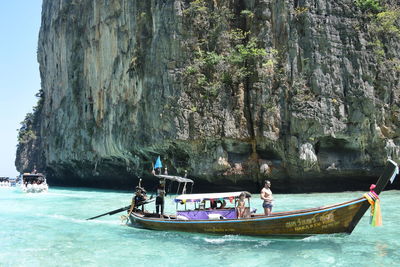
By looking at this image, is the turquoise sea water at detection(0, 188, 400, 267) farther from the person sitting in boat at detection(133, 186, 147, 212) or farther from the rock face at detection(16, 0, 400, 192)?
the rock face at detection(16, 0, 400, 192)

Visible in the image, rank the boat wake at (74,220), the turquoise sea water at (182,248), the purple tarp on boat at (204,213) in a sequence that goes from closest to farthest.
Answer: the turquoise sea water at (182,248) < the purple tarp on boat at (204,213) < the boat wake at (74,220)

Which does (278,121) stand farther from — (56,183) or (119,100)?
(56,183)

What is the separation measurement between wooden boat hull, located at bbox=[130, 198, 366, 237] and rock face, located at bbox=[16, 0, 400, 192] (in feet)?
44.5

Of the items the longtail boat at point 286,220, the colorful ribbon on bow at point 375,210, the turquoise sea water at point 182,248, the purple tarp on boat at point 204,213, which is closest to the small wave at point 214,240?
the turquoise sea water at point 182,248

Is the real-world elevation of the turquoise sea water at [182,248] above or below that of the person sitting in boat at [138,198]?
below

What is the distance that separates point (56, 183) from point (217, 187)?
37331 mm

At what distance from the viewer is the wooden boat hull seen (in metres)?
11.3

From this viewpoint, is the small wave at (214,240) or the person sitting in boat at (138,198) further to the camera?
the person sitting in boat at (138,198)

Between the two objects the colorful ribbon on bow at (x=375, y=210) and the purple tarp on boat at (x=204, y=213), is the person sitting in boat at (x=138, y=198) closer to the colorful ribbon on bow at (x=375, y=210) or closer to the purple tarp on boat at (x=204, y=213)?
the purple tarp on boat at (x=204, y=213)

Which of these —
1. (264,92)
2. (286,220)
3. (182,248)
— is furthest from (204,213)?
(264,92)

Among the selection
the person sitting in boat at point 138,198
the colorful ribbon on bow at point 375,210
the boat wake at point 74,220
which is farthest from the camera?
the boat wake at point 74,220

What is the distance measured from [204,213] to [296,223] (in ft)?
11.2

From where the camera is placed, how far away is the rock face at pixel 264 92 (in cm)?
2547

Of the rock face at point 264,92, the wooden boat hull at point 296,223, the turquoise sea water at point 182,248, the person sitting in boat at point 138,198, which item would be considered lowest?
the turquoise sea water at point 182,248
